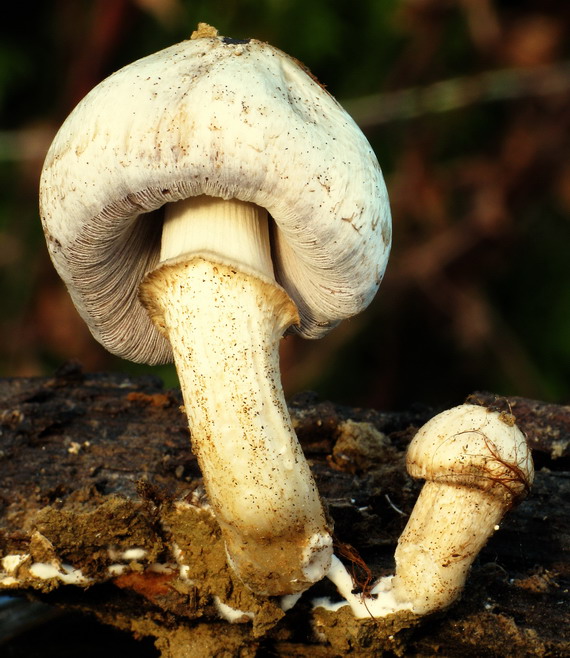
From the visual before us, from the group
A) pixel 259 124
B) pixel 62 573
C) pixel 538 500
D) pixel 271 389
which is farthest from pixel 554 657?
pixel 259 124

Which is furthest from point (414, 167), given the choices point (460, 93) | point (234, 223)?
point (234, 223)

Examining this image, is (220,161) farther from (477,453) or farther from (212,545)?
(212,545)

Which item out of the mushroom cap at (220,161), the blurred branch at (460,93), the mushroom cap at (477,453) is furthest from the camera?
the blurred branch at (460,93)

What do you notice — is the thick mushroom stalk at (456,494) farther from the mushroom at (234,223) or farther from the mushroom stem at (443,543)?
the mushroom at (234,223)

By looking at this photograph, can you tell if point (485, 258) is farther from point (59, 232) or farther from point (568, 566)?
point (59, 232)

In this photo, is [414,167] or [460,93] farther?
[414,167]

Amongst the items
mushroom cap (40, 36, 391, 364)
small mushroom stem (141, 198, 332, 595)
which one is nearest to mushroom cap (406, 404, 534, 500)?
small mushroom stem (141, 198, 332, 595)

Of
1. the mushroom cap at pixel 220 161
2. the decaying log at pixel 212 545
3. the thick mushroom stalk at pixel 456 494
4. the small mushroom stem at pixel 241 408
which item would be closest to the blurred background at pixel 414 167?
the decaying log at pixel 212 545
